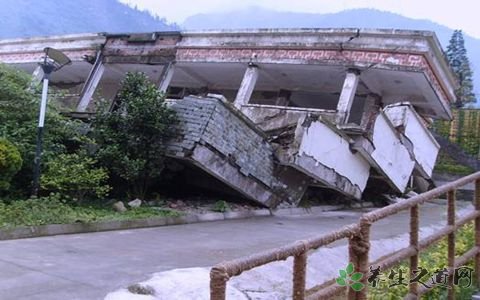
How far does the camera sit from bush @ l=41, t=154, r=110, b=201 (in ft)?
28.3

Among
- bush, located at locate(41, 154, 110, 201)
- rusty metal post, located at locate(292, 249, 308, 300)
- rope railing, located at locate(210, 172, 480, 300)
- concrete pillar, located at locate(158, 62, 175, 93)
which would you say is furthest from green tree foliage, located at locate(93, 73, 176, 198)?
rusty metal post, located at locate(292, 249, 308, 300)

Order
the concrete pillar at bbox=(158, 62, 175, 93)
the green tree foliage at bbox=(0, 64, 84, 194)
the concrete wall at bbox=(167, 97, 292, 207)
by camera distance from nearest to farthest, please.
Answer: the green tree foliage at bbox=(0, 64, 84, 194), the concrete wall at bbox=(167, 97, 292, 207), the concrete pillar at bbox=(158, 62, 175, 93)

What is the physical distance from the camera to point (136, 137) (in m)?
9.73

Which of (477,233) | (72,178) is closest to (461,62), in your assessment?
(72,178)

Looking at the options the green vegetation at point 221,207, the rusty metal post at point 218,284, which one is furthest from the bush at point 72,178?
the rusty metal post at point 218,284

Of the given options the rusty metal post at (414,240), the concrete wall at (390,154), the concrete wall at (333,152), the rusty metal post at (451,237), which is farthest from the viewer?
the concrete wall at (390,154)

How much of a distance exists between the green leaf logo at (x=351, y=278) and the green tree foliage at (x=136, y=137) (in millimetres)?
6918

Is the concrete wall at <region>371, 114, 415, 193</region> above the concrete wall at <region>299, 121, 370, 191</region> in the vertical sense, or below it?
above

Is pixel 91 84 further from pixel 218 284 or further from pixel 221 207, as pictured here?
pixel 218 284

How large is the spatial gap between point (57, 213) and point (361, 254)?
5925 mm

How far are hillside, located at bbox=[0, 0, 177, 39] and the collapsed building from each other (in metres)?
24.9

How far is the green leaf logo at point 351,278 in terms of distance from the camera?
2828mm

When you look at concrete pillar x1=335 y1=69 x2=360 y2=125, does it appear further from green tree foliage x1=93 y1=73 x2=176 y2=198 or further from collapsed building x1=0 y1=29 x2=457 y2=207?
green tree foliage x1=93 y1=73 x2=176 y2=198

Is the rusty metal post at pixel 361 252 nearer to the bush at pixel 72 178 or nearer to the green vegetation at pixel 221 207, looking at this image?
the bush at pixel 72 178
